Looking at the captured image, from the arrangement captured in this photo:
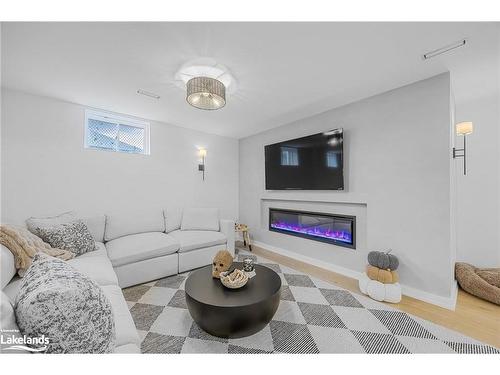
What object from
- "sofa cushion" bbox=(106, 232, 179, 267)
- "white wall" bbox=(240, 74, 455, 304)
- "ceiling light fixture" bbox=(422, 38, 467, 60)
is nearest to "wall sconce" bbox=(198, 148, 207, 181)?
"sofa cushion" bbox=(106, 232, 179, 267)

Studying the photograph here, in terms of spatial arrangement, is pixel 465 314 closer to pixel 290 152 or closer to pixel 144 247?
pixel 290 152

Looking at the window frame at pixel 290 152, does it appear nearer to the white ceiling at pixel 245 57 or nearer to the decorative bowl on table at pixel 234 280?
the white ceiling at pixel 245 57

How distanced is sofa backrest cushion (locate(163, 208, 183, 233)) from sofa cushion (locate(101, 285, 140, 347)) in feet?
6.00

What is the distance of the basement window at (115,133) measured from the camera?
117 inches

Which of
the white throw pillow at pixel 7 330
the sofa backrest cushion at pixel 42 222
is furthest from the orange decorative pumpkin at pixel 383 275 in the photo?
the sofa backrest cushion at pixel 42 222

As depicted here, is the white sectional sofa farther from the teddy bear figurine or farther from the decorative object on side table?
the decorative object on side table

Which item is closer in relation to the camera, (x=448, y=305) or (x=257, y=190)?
(x=448, y=305)

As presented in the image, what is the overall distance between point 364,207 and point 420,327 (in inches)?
52.5

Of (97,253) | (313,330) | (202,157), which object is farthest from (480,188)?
(97,253)

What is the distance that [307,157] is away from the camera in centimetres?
319

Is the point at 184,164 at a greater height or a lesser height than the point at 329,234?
greater

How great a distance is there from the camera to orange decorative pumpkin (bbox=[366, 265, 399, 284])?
83.8 inches

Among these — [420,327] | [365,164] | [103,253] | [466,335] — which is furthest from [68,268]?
[365,164]
